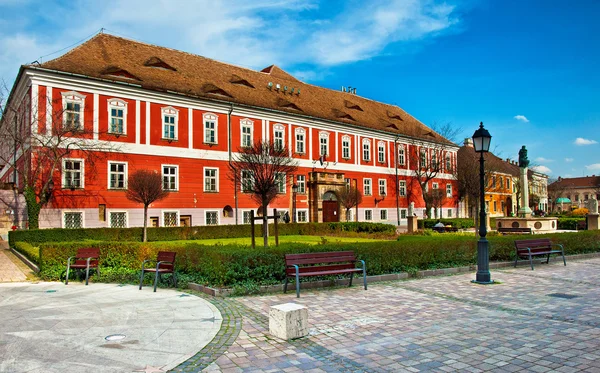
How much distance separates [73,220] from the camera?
25.6 meters

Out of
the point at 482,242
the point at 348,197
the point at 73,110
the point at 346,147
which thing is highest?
the point at 73,110

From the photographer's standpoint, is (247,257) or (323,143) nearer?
(247,257)

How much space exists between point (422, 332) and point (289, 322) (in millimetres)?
1946

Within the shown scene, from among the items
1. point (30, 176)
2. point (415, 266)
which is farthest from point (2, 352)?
point (30, 176)

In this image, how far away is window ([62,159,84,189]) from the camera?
83.4ft

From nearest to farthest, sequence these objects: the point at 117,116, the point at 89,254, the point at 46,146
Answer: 1. the point at 89,254
2. the point at 46,146
3. the point at 117,116

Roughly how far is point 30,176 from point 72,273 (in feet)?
49.1

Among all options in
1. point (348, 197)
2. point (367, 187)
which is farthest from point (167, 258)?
point (367, 187)

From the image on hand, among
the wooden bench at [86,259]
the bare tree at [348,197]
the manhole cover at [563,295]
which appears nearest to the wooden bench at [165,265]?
the wooden bench at [86,259]

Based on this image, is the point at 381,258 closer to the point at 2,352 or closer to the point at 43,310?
the point at 43,310

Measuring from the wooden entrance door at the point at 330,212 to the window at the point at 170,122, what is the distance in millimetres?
13917

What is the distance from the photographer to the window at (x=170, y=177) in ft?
96.2

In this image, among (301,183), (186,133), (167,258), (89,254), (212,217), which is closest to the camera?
(167,258)

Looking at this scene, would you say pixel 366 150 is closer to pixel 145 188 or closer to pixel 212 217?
pixel 212 217
